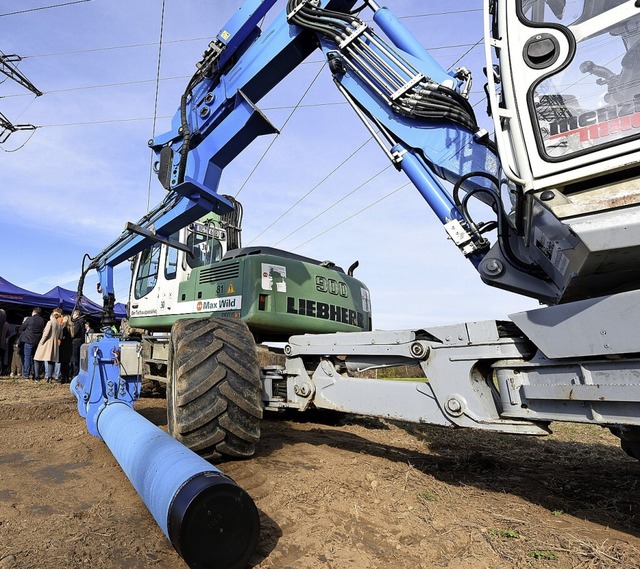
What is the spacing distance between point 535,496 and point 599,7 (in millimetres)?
3069

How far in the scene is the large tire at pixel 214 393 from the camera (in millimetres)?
3539

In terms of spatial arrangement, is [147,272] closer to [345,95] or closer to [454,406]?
[345,95]

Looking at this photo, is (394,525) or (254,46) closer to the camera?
(394,525)

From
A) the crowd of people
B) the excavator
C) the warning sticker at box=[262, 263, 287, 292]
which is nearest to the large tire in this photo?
the excavator

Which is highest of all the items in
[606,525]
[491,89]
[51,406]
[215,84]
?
[215,84]

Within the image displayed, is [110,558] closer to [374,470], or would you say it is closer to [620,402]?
[374,470]

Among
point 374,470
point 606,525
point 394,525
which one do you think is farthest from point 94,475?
point 606,525

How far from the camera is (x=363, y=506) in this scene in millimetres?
2977

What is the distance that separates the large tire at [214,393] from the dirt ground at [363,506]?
0.84ft

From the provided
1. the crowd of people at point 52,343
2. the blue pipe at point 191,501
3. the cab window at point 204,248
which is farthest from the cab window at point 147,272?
the crowd of people at point 52,343

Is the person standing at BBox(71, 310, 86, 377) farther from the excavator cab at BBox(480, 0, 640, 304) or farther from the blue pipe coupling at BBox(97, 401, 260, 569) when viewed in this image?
the excavator cab at BBox(480, 0, 640, 304)

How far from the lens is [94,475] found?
3.79 metres

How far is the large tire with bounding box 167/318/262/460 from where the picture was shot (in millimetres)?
3539

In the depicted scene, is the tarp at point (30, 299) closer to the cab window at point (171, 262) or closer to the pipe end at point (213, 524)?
the cab window at point (171, 262)
